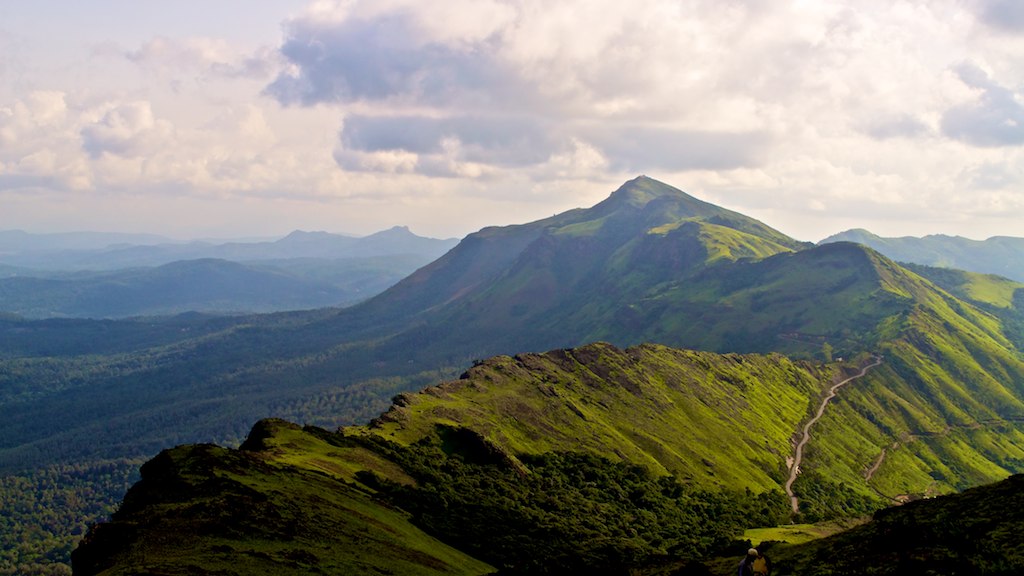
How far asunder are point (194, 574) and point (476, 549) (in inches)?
2146

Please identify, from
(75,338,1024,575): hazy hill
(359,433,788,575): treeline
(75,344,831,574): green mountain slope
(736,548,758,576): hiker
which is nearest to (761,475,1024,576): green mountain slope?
(75,338,1024,575): hazy hill

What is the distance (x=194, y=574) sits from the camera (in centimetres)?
6097

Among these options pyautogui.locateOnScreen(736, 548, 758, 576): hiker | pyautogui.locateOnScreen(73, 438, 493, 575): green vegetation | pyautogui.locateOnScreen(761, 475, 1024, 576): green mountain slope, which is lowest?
pyautogui.locateOnScreen(73, 438, 493, 575): green vegetation

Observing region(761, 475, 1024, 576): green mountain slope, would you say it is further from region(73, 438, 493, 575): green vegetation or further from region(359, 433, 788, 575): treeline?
region(73, 438, 493, 575): green vegetation

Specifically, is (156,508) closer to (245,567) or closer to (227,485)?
(227,485)

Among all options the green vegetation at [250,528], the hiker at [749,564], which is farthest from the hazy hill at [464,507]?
the hiker at [749,564]

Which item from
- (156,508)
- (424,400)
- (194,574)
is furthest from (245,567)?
(424,400)

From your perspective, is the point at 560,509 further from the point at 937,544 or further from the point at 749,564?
the point at 749,564

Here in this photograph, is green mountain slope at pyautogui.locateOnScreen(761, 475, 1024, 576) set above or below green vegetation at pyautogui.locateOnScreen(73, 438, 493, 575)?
above

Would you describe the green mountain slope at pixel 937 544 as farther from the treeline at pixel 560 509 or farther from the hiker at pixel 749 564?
the treeline at pixel 560 509

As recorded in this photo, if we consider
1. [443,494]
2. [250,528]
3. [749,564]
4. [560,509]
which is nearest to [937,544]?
[749,564]

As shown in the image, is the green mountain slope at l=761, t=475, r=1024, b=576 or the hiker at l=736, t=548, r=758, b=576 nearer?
the hiker at l=736, t=548, r=758, b=576

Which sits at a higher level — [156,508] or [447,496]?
[156,508]

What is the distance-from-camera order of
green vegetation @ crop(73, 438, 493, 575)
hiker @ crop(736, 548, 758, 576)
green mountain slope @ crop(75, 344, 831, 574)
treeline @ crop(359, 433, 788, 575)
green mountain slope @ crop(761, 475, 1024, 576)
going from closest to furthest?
hiker @ crop(736, 548, 758, 576), green mountain slope @ crop(761, 475, 1024, 576), green vegetation @ crop(73, 438, 493, 575), green mountain slope @ crop(75, 344, 831, 574), treeline @ crop(359, 433, 788, 575)
